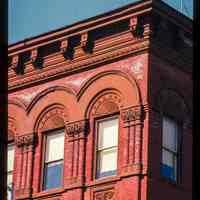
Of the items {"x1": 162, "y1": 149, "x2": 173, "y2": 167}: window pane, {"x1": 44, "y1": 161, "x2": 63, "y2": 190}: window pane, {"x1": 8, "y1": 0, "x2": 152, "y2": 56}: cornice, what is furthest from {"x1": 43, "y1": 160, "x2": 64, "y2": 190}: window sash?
{"x1": 8, "y1": 0, "x2": 152, "y2": 56}: cornice

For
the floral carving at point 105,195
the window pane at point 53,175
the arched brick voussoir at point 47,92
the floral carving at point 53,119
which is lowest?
the floral carving at point 105,195

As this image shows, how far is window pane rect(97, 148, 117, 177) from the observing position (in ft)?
68.6

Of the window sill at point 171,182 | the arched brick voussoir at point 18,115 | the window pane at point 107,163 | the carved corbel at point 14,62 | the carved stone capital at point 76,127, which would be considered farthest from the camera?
the carved corbel at point 14,62

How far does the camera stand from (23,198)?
22766mm

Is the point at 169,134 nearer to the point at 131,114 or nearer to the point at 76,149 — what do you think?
the point at 131,114

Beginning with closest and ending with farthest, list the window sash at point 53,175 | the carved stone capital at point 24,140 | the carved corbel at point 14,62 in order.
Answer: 1. the window sash at point 53,175
2. the carved stone capital at point 24,140
3. the carved corbel at point 14,62

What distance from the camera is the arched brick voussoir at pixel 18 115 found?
79.5ft

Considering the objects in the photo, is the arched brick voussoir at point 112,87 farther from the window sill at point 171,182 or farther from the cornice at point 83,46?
the window sill at point 171,182

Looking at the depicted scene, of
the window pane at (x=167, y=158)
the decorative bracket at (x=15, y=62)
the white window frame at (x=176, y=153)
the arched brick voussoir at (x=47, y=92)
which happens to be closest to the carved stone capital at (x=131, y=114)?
the white window frame at (x=176, y=153)

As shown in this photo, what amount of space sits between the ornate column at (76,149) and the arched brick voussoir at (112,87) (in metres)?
0.61

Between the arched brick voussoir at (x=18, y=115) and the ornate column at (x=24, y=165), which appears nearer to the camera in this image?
the ornate column at (x=24, y=165)

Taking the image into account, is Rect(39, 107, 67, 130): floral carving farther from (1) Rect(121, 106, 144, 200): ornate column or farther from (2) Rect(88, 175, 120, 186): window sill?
(1) Rect(121, 106, 144, 200): ornate column

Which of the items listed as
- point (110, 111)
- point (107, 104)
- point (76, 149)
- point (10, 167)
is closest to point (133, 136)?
point (110, 111)

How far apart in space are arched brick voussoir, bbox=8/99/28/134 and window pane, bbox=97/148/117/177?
397 cm
